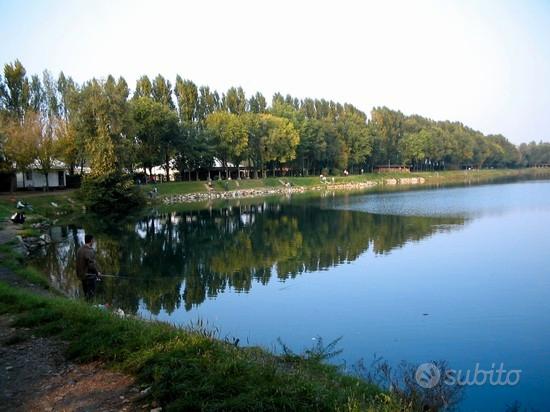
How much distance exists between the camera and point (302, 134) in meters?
84.4

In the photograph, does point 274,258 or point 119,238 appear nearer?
point 274,258

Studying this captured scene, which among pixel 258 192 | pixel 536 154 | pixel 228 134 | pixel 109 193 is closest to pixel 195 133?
pixel 228 134

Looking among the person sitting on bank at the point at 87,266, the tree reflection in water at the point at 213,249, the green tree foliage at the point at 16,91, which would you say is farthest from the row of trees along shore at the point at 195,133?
the person sitting on bank at the point at 87,266

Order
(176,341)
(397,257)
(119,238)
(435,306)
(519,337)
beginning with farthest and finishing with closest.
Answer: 1. (119,238)
2. (397,257)
3. (435,306)
4. (519,337)
5. (176,341)

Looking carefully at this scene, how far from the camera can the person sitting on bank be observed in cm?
1355

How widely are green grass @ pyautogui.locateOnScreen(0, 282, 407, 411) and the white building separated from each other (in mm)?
44852

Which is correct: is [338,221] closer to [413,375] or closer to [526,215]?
[526,215]

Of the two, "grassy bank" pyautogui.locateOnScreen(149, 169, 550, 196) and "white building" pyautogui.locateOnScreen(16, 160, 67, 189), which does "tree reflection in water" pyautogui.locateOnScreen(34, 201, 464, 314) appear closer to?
"white building" pyautogui.locateOnScreen(16, 160, 67, 189)

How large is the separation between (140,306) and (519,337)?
10862 millimetres

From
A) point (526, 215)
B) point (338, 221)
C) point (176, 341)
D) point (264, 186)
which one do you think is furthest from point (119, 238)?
point (264, 186)

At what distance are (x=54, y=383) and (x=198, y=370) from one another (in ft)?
6.67

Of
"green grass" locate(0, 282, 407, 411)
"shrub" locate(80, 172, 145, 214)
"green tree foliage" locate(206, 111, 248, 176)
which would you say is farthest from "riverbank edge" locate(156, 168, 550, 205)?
"green grass" locate(0, 282, 407, 411)

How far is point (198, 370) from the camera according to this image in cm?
626

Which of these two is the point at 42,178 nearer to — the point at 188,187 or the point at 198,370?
the point at 188,187
